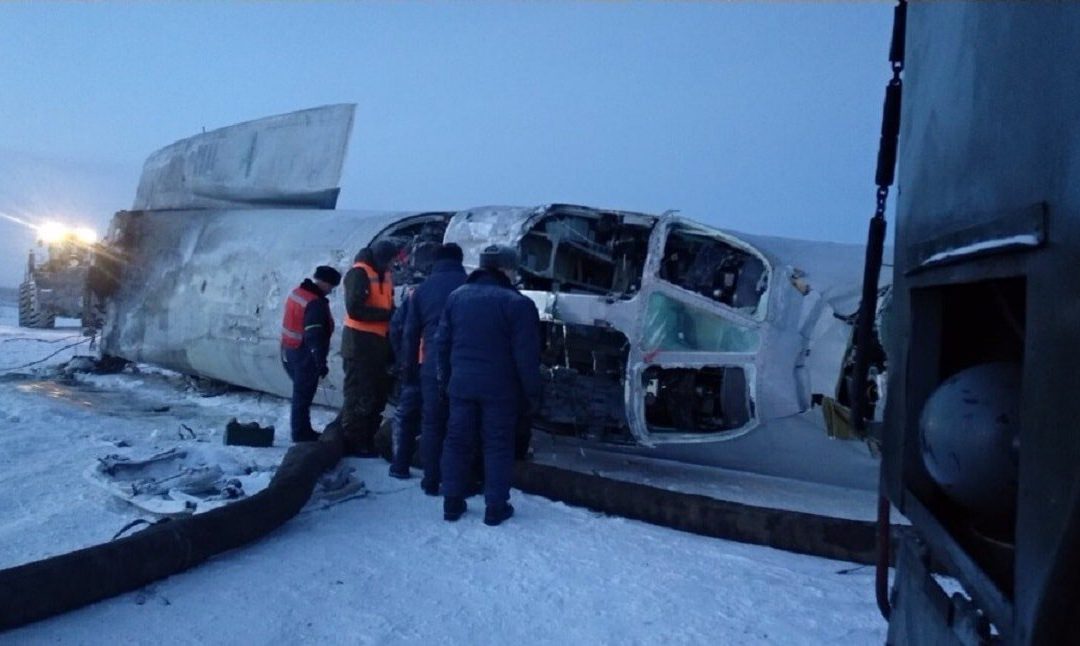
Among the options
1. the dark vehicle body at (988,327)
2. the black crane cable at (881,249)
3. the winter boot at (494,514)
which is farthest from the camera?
the winter boot at (494,514)

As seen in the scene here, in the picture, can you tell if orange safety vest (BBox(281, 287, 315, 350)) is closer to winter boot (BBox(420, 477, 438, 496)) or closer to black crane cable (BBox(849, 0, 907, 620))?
winter boot (BBox(420, 477, 438, 496))

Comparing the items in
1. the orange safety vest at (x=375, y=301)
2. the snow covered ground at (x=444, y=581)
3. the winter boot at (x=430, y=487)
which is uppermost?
the orange safety vest at (x=375, y=301)

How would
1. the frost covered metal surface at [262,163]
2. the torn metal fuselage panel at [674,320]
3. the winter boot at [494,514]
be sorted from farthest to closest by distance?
the frost covered metal surface at [262,163] → the torn metal fuselage panel at [674,320] → the winter boot at [494,514]

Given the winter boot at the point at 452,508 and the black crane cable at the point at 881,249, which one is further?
the winter boot at the point at 452,508

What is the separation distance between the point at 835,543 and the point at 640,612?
1.45 metres

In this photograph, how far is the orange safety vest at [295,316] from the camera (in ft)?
23.0

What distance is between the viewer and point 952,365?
182 centimetres

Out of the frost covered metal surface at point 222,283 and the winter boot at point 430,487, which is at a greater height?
the frost covered metal surface at point 222,283

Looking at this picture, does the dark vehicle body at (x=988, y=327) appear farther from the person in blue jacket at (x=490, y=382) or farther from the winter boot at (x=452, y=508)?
the winter boot at (x=452, y=508)

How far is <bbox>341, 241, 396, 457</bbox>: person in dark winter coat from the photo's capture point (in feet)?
21.4

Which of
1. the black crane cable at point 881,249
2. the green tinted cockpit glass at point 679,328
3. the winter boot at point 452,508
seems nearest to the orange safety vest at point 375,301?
the winter boot at point 452,508

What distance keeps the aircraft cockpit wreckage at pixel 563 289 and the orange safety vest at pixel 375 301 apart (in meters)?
→ 0.85

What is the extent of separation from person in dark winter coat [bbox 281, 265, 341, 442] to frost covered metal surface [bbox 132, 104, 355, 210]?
383cm

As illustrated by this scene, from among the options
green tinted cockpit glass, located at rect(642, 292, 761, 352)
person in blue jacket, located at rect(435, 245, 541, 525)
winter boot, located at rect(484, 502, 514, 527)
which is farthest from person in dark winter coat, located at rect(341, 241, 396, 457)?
green tinted cockpit glass, located at rect(642, 292, 761, 352)
